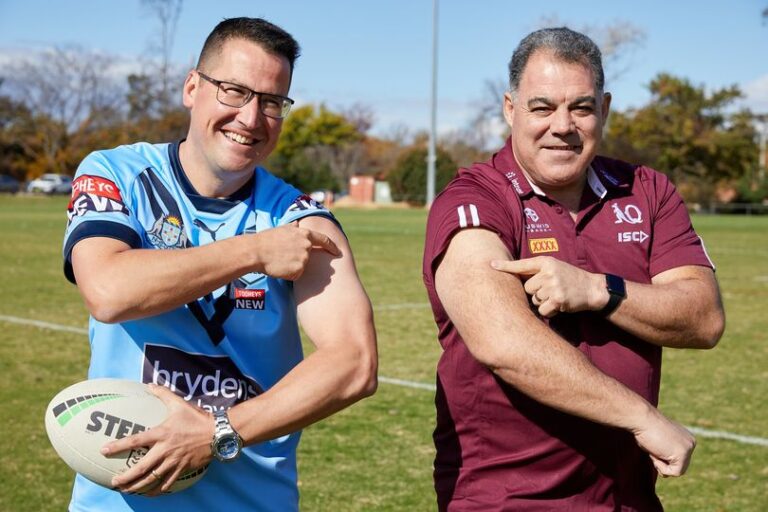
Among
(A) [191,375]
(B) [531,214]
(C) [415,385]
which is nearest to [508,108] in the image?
(B) [531,214]

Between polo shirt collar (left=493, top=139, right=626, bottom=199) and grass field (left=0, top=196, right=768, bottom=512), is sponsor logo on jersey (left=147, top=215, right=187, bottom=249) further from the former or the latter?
grass field (left=0, top=196, right=768, bottom=512)

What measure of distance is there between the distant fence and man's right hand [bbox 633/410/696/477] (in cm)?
6339

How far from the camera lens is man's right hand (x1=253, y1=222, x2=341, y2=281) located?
2857mm

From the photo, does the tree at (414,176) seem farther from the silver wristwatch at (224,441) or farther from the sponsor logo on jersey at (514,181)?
the silver wristwatch at (224,441)

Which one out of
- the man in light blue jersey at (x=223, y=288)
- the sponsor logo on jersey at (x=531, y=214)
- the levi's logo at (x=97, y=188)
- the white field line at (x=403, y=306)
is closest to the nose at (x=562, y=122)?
the sponsor logo on jersey at (x=531, y=214)

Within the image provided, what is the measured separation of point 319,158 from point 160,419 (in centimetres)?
8814

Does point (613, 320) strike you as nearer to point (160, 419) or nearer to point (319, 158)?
point (160, 419)

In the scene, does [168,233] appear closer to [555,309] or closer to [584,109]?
[555,309]

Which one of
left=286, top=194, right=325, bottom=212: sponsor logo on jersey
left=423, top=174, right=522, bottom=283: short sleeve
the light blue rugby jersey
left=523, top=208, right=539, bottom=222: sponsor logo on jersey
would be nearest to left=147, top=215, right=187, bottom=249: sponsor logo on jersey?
the light blue rugby jersey

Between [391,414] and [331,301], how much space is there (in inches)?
195

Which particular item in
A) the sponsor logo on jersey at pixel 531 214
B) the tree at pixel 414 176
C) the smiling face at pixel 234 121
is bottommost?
the tree at pixel 414 176

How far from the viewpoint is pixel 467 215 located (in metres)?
3.02

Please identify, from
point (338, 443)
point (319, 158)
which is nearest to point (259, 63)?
point (338, 443)

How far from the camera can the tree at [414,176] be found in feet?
→ 229
